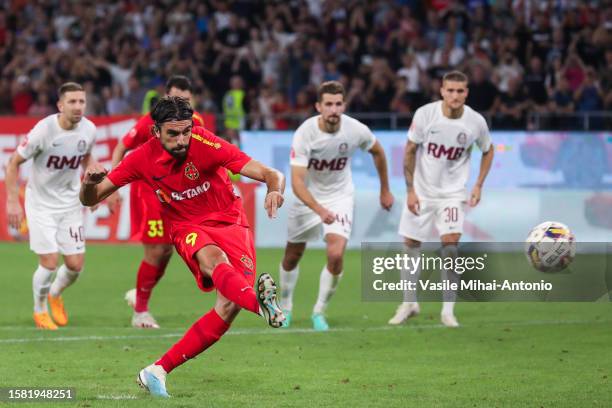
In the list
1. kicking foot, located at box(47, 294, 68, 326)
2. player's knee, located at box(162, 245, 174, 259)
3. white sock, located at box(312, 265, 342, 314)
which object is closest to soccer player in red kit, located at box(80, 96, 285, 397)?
player's knee, located at box(162, 245, 174, 259)

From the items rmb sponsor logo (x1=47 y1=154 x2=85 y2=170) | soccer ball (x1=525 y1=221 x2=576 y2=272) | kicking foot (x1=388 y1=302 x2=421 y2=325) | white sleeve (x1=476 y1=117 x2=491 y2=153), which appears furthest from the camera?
white sleeve (x1=476 y1=117 x2=491 y2=153)

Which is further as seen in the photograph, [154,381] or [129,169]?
[129,169]

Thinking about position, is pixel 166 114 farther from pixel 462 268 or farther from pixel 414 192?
pixel 462 268

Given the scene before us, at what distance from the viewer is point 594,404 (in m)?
7.24

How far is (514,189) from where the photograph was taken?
18.2 m

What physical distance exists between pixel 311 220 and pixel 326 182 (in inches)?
15.8

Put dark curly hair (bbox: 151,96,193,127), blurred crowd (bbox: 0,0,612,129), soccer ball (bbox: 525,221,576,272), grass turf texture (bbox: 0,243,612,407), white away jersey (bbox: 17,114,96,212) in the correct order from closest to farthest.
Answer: dark curly hair (bbox: 151,96,193,127), grass turf texture (bbox: 0,243,612,407), soccer ball (bbox: 525,221,576,272), white away jersey (bbox: 17,114,96,212), blurred crowd (bbox: 0,0,612,129)

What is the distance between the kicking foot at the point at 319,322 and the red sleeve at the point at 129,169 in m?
3.73

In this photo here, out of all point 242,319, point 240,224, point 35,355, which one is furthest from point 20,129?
point 240,224

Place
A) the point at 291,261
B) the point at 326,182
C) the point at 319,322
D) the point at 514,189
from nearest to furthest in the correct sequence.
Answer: the point at 319,322
the point at 326,182
the point at 291,261
the point at 514,189

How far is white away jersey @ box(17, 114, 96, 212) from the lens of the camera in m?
11.0

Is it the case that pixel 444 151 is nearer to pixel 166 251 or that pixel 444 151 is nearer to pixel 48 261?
pixel 166 251

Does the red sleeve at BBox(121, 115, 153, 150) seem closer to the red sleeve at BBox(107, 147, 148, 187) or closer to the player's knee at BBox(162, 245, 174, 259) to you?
the player's knee at BBox(162, 245, 174, 259)

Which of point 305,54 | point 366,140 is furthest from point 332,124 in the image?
point 305,54
